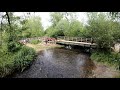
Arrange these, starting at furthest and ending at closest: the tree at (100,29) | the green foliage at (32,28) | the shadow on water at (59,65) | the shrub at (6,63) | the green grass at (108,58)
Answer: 1. the tree at (100,29)
2. the shadow on water at (59,65)
3. the green grass at (108,58)
4. the green foliage at (32,28)
5. the shrub at (6,63)

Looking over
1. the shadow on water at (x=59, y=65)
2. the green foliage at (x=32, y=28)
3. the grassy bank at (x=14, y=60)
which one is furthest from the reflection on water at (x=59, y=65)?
the green foliage at (x=32, y=28)

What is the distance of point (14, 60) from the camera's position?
231 inches

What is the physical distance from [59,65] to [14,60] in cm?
174

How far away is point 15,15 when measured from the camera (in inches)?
217

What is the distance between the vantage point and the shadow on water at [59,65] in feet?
20.3

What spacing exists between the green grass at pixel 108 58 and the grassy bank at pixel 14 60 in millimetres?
2572

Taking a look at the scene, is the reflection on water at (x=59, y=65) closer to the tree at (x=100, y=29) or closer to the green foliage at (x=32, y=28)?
the tree at (x=100, y=29)

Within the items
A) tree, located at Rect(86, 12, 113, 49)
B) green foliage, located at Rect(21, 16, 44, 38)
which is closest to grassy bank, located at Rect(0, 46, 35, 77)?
green foliage, located at Rect(21, 16, 44, 38)

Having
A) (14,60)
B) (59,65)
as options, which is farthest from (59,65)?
(14,60)

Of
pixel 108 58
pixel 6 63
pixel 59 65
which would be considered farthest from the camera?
pixel 59 65

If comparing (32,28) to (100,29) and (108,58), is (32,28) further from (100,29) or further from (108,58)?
(108,58)

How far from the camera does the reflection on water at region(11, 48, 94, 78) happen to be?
20.3ft
